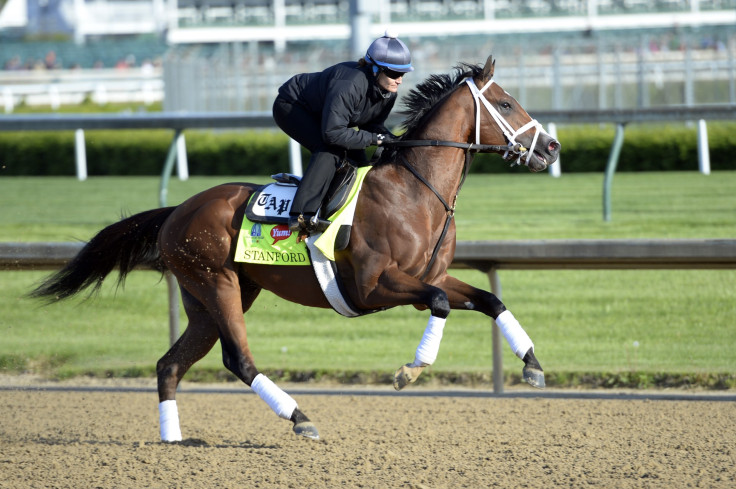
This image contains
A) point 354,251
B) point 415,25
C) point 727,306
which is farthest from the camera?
point 415,25

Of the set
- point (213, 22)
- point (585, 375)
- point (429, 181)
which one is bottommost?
point (585, 375)

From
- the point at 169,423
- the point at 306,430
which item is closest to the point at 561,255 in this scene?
the point at 306,430

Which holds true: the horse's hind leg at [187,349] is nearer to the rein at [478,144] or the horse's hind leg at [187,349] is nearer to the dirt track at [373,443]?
the dirt track at [373,443]

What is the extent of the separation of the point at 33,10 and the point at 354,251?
59.7 meters

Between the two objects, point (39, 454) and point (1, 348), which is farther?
point (1, 348)

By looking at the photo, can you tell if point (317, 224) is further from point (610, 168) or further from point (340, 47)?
point (340, 47)

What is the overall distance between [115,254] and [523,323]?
307 cm

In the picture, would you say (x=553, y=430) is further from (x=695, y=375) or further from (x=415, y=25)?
(x=415, y=25)

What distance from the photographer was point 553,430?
16.9 feet

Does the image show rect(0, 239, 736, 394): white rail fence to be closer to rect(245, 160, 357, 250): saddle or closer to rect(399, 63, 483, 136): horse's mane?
rect(399, 63, 483, 136): horse's mane

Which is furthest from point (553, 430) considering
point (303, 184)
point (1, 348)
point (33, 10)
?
point (33, 10)

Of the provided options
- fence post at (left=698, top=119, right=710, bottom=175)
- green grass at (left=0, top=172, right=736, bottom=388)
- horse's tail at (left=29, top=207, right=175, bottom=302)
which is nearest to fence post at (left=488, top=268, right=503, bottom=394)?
green grass at (left=0, top=172, right=736, bottom=388)

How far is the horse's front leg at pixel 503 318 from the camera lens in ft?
15.0

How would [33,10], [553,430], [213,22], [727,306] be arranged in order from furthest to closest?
[33,10] < [213,22] < [727,306] < [553,430]
